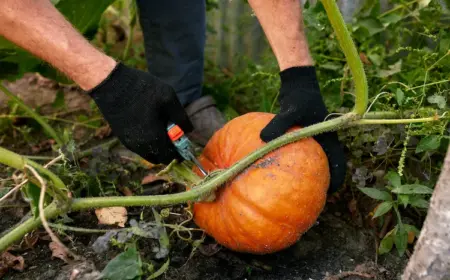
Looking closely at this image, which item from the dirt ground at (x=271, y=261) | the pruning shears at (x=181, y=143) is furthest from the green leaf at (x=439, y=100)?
the pruning shears at (x=181, y=143)

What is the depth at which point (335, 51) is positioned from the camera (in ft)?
6.89

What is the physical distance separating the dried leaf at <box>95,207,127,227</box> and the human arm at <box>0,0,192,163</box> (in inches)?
11.5

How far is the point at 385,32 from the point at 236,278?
3.98ft

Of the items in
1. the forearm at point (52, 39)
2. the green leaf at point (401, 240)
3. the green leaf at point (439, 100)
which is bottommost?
the green leaf at point (401, 240)

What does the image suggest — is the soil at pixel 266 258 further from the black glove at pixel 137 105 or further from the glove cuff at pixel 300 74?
the glove cuff at pixel 300 74

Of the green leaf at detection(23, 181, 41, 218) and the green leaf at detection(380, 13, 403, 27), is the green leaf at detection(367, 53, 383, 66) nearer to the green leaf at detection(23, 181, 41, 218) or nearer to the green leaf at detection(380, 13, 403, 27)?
the green leaf at detection(380, 13, 403, 27)

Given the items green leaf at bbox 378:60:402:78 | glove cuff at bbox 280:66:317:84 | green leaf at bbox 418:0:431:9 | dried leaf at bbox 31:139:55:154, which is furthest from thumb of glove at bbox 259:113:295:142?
dried leaf at bbox 31:139:55:154

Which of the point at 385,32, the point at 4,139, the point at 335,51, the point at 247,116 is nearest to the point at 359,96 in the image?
the point at 247,116

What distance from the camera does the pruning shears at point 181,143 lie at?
1.59 metres

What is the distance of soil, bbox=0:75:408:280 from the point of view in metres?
Answer: 1.57

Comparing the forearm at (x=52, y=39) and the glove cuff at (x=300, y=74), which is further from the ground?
the forearm at (x=52, y=39)

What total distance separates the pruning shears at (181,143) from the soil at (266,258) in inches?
10.6

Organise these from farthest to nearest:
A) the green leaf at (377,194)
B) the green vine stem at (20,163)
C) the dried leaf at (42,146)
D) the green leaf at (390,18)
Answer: the dried leaf at (42,146), the green leaf at (390,18), the green leaf at (377,194), the green vine stem at (20,163)

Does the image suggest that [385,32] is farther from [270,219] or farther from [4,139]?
[4,139]
